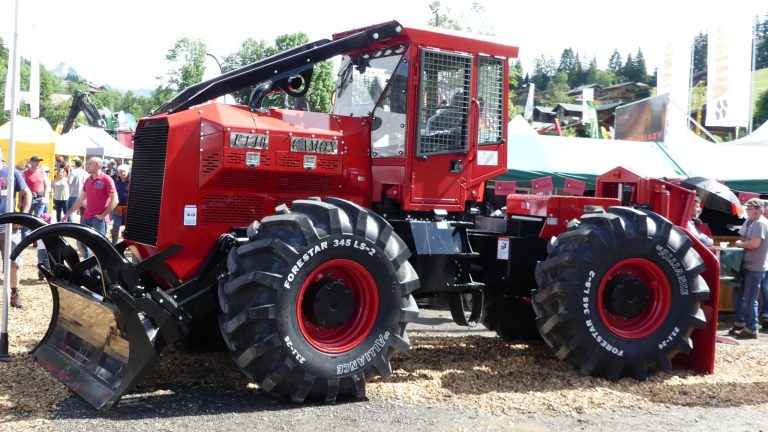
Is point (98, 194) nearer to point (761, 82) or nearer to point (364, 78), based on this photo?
point (364, 78)

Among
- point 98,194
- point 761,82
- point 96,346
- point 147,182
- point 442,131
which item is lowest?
point 96,346

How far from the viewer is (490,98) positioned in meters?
6.80

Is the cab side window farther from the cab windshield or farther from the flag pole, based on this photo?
the flag pole

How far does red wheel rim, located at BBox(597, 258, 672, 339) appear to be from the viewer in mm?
6418

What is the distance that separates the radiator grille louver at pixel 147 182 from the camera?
19.1ft

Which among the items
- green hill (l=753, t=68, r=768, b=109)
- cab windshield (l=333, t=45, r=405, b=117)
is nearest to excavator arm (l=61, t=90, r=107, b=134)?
cab windshield (l=333, t=45, r=405, b=117)

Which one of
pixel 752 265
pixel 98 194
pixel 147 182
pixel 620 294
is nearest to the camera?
pixel 147 182

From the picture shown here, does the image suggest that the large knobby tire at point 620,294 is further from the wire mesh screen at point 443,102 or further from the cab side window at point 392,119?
the cab side window at point 392,119

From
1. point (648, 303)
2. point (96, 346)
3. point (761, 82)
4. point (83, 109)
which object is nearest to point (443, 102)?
point (648, 303)

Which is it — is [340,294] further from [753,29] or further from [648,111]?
[753,29]

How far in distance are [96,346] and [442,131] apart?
3326 mm

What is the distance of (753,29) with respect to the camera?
20.1 m

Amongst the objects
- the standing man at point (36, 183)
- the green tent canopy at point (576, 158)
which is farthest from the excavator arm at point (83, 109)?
the green tent canopy at point (576, 158)

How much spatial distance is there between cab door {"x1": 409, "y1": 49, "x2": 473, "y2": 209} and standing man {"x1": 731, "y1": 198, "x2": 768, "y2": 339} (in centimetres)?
475
